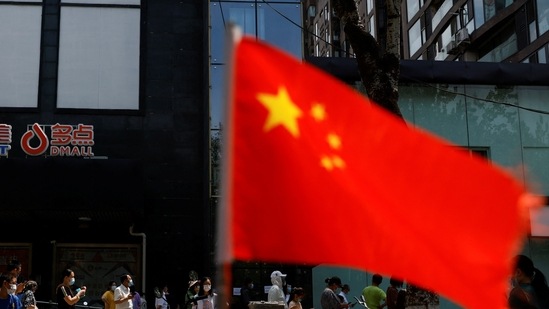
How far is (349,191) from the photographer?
3.81 metres

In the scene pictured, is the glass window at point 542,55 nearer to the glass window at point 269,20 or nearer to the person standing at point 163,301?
the glass window at point 269,20

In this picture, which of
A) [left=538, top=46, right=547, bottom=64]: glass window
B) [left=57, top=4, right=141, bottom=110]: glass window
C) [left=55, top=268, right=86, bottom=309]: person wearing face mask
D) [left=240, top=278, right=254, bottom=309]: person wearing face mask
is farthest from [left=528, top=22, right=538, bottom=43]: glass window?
[left=55, top=268, right=86, bottom=309]: person wearing face mask

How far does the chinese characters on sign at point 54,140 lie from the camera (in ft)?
66.5

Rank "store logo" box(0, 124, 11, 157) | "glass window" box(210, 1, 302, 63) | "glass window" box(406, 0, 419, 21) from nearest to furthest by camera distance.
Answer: "store logo" box(0, 124, 11, 157), "glass window" box(210, 1, 302, 63), "glass window" box(406, 0, 419, 21)

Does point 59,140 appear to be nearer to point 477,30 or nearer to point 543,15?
point 543,15

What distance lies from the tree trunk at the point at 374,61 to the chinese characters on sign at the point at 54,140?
39.4ft

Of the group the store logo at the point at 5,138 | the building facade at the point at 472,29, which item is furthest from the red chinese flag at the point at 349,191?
the building facade at the point at 472,29

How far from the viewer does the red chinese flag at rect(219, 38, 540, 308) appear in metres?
3.60

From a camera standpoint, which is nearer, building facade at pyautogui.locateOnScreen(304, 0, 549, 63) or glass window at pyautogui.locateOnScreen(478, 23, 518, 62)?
building facade at pyautogui.locateOnScreen(304, 0, 549, 63)

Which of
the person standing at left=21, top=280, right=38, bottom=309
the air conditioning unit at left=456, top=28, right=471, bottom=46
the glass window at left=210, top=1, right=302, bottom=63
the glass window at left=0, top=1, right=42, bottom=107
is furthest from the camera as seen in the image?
the air conditioning unit at left=456, top=28, right=471, bottom=46

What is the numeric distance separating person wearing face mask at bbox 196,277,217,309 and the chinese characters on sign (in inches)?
275

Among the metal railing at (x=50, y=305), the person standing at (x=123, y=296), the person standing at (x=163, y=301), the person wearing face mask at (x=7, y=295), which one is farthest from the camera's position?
the person standing at (x=163, y=301)

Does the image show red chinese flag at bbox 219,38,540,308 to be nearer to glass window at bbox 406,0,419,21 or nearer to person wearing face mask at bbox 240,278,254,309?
person wearing face mask at bbox 240,278,254,309

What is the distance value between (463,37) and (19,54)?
24.2 meters
